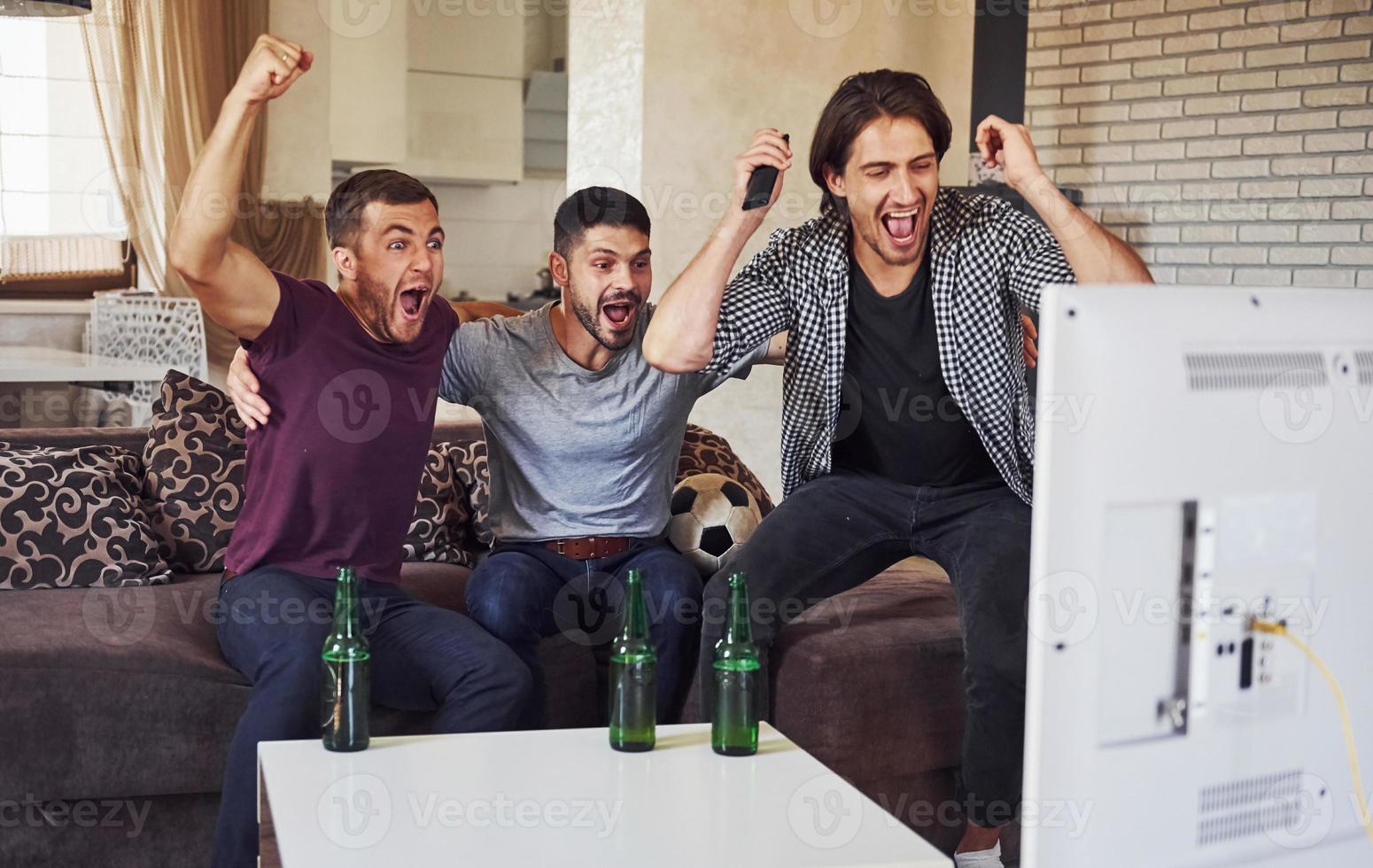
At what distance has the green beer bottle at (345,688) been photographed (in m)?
1.73

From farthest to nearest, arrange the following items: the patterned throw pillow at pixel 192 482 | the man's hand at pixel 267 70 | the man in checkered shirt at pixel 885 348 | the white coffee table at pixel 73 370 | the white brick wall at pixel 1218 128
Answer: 1. the white brick wall at pixel 1218 128
2. the white coffee table at pixel 73 370
3. the patterned throw pillow at pixel 192 482
4. the man in checkered shirt at pixel 885 348
5. the man's hand at pixel 267 70

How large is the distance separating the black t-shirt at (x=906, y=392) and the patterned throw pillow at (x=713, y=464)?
603 millimetres

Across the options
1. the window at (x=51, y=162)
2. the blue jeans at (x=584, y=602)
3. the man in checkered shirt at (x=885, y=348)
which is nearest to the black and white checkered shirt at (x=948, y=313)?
the man in checkered shirt at (x=885, y=348)

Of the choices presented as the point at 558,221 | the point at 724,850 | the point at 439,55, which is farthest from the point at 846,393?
the point at 439,55

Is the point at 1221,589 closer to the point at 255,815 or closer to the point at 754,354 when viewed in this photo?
the point at 255,815

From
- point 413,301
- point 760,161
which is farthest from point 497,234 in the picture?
point 760,161

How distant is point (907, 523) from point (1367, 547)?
4.83 ft

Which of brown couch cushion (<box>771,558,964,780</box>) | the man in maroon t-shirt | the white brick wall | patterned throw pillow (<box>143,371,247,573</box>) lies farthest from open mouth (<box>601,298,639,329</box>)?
the white brick wall

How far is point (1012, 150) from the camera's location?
7.25 feet

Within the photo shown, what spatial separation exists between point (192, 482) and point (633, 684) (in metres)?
1.48

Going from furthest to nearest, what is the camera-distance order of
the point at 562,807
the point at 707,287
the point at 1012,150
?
1. the point at 707,287
2. the point at 1012,150
3. the point at 562,807

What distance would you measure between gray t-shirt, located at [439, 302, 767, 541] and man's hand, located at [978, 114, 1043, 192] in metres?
0.58

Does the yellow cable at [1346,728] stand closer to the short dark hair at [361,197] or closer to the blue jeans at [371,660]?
the blue jeans at [371,660]

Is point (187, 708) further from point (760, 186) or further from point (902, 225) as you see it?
point (902, 225)
